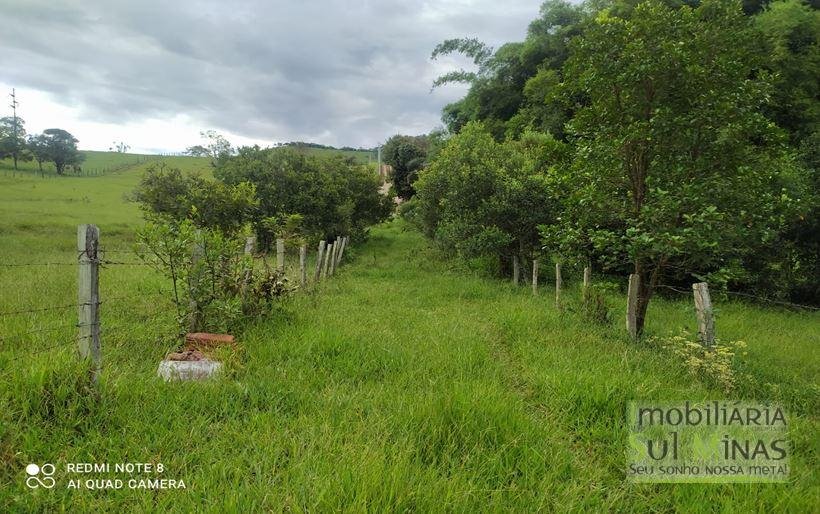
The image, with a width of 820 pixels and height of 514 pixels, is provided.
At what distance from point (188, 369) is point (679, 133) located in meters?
7.18

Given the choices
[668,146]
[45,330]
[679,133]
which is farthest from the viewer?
[668,146]

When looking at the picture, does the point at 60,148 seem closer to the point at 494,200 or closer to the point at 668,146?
the point at 494,200

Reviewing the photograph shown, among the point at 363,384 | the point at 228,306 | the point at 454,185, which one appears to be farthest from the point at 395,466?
the point at 454,185

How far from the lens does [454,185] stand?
1325 centimetres

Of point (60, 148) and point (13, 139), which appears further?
point (60, 148)

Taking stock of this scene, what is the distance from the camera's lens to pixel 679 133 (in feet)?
19.2

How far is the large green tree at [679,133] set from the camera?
545 cm

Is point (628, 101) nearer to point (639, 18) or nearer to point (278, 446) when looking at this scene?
point (639, 18)

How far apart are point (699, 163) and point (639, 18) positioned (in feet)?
7.76

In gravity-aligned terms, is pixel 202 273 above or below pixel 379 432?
above

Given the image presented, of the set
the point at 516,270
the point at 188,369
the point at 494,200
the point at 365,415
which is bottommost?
the point at 365,415

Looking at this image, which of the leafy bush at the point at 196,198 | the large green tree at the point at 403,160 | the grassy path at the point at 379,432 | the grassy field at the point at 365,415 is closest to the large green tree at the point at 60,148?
the large green tree at the point at 403,160

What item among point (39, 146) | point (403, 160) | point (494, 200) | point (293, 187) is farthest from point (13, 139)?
point (494, 200)

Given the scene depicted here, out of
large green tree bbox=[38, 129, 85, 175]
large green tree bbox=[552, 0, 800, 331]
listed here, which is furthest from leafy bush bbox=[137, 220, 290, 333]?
large green tree bbox=[38, 129, 85, 175]
